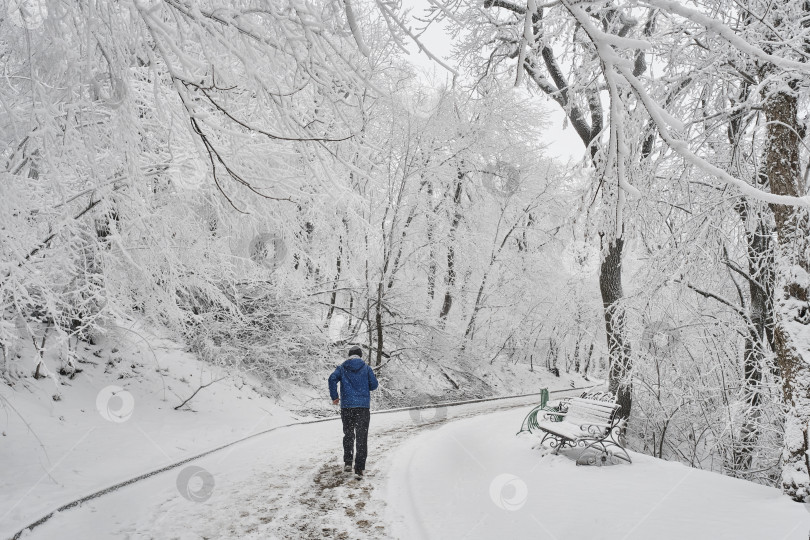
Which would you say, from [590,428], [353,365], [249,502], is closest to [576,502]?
[590,428]

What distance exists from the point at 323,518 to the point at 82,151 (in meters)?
3.93

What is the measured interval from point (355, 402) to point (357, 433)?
41 cm

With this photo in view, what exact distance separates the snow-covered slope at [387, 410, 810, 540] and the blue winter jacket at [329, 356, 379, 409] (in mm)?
1107

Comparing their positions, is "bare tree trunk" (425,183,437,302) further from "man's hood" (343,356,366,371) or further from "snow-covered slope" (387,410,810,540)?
"snow-covered slope" (387,410,810,540)

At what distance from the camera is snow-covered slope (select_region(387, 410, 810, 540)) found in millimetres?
4027

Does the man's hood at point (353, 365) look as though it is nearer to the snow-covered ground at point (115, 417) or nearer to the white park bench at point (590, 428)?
the snow-covered ground at point (115, 417)

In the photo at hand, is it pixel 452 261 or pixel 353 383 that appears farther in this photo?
pixel 452 261

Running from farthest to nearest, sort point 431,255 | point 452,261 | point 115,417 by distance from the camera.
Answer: point 452,261
point 431,255
point 115,417

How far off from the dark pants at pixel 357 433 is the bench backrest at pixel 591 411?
10.3 ft

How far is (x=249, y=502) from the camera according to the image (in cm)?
535

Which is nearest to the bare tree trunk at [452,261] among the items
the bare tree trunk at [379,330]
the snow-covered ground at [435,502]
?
the bare tree trunk at [379,330]

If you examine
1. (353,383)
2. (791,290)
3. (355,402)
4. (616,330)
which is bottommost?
(355,402)

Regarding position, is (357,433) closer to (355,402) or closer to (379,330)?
(355,402)

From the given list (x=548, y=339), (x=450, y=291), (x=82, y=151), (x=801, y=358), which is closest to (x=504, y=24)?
(x=801, y=358)
